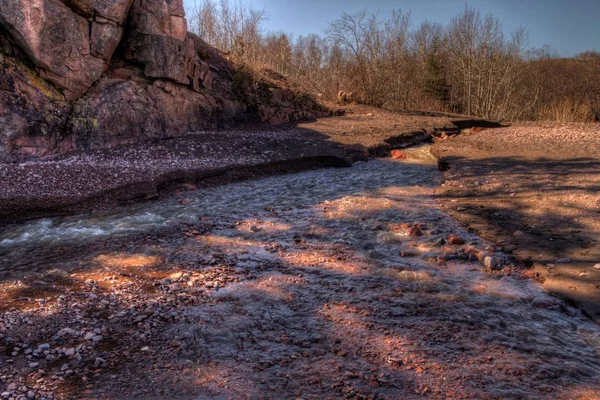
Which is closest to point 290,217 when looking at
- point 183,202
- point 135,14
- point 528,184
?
point 183,202

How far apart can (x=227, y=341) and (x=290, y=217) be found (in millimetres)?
3126

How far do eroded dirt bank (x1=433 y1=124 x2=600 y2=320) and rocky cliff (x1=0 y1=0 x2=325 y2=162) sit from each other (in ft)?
19.8

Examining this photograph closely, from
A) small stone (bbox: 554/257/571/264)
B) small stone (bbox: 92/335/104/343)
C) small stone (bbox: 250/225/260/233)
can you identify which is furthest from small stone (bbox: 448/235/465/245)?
small stone (bbox: 92/335/104/343)

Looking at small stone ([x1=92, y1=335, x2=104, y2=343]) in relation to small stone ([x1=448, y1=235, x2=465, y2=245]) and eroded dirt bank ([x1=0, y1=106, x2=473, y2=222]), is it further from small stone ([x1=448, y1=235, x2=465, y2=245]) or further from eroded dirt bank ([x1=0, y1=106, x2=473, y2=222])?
eroded dirt bank ([x1=0, y1=106, x2=473, y2=222])

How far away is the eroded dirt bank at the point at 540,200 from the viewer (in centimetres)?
429

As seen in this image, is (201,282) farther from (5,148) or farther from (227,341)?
(5,148)

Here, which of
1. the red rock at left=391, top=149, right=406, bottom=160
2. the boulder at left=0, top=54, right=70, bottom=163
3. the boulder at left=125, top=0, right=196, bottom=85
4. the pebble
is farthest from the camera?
the boulder at left=125, top=0, right=196, bottom=85

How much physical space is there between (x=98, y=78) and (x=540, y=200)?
8532 mm

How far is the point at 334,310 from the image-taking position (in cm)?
363

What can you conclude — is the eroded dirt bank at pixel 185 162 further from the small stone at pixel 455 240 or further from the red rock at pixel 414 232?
the small stone at pixel 455 240

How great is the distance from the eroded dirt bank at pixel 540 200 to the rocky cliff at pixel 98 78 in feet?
19.8

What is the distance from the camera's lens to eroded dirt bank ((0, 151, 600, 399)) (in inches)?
108

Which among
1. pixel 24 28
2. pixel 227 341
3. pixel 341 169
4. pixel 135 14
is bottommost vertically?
pixel 227 341

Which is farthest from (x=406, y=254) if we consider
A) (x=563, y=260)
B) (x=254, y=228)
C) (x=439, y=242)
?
(x=254, y=228)
